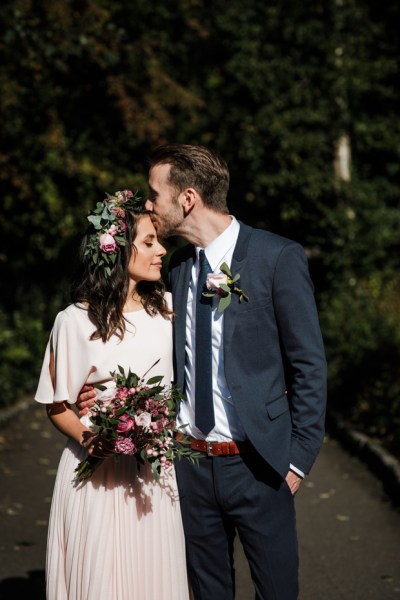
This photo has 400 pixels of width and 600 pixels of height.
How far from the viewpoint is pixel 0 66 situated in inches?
397

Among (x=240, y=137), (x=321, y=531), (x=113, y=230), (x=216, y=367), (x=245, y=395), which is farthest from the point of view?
(x=240, y=137)

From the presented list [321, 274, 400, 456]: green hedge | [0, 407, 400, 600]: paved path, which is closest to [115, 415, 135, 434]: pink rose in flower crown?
[0, 407, 400, 600]: paved path

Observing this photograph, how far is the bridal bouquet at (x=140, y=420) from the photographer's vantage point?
10.1 ft

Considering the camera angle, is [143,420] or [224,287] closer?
[143,420]

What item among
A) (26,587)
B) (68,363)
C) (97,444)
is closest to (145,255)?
(68,363)

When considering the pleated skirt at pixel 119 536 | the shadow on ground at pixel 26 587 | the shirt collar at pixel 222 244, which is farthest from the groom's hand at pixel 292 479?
the shadow on ground at pixel 26 587

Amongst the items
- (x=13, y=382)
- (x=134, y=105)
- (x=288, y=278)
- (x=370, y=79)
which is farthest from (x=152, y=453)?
(x=370, y=79)

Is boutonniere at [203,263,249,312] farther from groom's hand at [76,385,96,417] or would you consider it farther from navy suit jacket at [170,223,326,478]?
groom's hand at [76,385,96,417]

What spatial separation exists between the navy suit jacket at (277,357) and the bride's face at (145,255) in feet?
1.28

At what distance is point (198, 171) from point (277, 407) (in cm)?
104

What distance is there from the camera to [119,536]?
338cm

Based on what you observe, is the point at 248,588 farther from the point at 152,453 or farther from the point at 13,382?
the point at 13,382

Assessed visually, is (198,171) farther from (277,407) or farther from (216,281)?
(277,407)

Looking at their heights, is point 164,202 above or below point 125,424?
above
